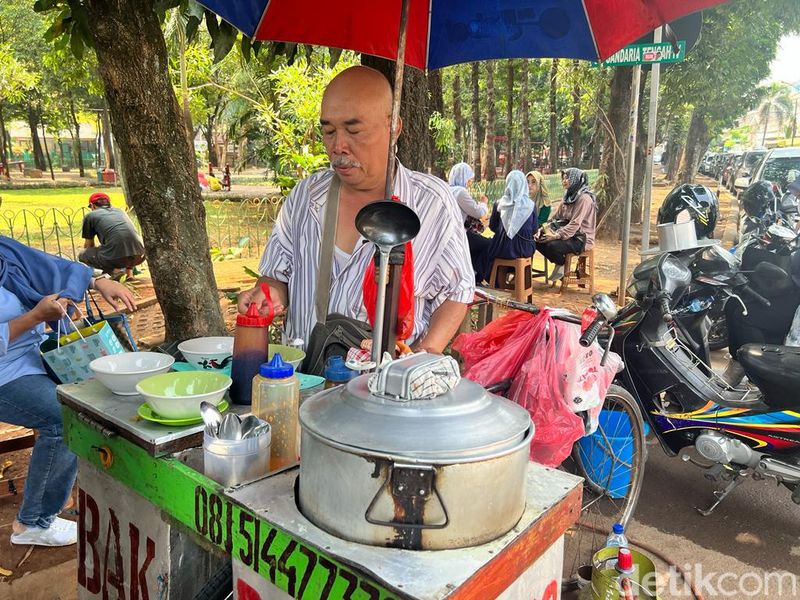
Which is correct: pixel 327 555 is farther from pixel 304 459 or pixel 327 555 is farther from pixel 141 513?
pixel 141 513

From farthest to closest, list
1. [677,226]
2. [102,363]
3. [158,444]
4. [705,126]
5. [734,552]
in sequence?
[705,126] → [677,226] → [734,552] → [102,363] → [158,444]

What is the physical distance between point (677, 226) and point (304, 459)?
3325 mm

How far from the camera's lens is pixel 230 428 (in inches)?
54.1

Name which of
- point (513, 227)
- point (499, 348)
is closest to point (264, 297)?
point (499, 348)

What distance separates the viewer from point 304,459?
112 cm

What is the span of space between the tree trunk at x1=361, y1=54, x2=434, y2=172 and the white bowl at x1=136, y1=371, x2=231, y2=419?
2864 millimetres

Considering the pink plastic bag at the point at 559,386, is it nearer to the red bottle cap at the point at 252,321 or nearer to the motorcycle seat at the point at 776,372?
the motorcycle seat at the point at 776,372

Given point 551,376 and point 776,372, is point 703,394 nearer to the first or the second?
point 776,372

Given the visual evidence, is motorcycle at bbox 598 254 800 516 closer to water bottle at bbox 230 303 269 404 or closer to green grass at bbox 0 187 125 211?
water bottle at bbox 230 303 269 404

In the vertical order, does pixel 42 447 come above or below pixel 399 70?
A: below

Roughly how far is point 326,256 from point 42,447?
156 centimetres

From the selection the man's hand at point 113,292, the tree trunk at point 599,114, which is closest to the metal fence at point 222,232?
the tree trunk at point 599,114

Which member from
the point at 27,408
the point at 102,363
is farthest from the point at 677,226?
the point at 27,408

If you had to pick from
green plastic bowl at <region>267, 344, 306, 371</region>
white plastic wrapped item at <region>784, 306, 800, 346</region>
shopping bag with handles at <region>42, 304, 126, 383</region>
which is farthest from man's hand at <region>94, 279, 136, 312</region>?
white plastic wrapped item at <region>784, 306, 800, 346</region>
